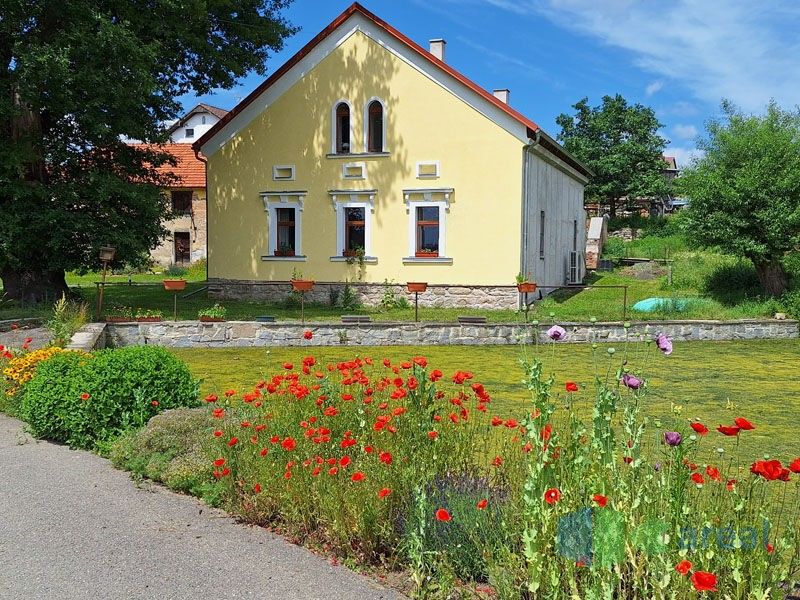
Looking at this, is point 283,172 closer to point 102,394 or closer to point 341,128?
point 341,128

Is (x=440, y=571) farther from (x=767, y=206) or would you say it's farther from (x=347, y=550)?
(x=767, y=206)

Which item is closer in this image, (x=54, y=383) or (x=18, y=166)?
(x=54, y=383)

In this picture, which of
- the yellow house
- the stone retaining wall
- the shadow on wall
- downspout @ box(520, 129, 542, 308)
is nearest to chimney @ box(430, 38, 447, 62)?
the yellow house

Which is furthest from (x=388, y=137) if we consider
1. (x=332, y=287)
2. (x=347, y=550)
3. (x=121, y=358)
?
(x=347, y=550)

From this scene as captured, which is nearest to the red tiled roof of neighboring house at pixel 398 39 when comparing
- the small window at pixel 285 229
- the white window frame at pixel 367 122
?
the white window frame at pixel 367 122

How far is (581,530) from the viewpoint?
339cm

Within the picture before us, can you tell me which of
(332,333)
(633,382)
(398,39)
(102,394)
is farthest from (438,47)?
(633,382)

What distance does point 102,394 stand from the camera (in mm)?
6918

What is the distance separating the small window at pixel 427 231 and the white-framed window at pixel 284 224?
12.3 feet

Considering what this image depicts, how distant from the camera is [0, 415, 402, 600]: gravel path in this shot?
4.02m

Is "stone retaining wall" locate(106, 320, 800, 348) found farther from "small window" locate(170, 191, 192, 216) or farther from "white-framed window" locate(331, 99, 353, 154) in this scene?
"small window" locate(170, 191, 192, 216)

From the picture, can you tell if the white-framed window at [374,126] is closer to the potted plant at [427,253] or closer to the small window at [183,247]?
the potted plant at [427,253]

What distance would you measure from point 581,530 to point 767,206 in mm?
17598

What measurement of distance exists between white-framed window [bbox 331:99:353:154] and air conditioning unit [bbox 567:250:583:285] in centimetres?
993
